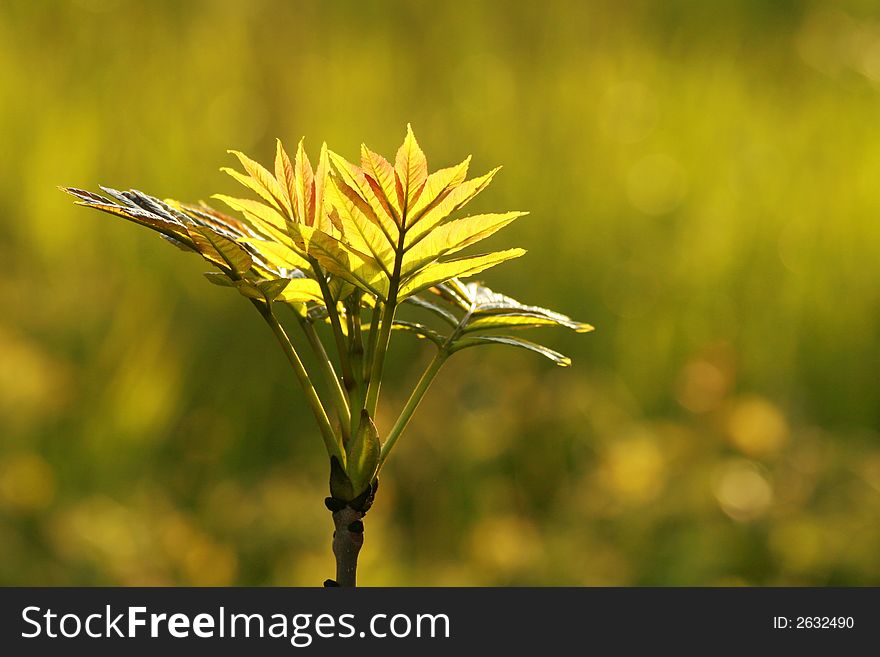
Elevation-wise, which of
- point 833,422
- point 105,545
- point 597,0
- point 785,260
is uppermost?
point 597,0

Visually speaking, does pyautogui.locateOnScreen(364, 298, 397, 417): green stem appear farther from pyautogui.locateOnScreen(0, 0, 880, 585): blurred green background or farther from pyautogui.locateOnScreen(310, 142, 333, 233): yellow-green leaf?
pyautogui.locateOnScreen(0, 0, 880, 585): blurred green background

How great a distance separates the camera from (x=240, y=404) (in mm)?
1863

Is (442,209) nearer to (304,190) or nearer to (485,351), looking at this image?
(304,190)

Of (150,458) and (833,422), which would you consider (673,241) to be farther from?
(150,458)

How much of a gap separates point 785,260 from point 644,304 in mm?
391

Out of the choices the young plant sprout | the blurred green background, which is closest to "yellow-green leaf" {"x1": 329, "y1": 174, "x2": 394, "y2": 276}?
the young plant sprout

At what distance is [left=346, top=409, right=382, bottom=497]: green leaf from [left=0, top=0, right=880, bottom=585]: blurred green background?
47.9 inches

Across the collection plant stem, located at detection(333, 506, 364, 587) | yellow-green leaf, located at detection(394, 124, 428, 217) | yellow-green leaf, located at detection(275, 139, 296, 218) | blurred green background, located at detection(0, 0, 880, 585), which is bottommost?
plant stem, located at detection(333, 506, 364, 587)

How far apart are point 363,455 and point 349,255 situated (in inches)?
2.2

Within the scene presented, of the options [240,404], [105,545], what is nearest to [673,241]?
[240,404]

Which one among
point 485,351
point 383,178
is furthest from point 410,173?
point 485,351

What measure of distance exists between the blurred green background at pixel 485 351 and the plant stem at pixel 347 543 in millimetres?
1215

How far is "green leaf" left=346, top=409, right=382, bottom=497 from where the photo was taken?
0.27 metres

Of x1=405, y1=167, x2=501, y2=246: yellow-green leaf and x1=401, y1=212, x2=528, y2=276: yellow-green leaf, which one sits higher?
x1=405, y1=167, x2=501, y2=246: yellow-green leaf
